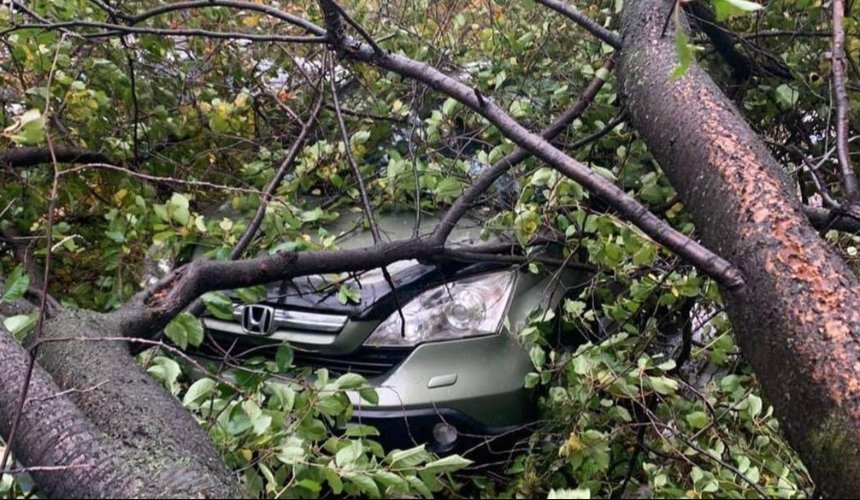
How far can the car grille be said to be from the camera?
2510 millimetres

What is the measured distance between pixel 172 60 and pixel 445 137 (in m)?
1.42

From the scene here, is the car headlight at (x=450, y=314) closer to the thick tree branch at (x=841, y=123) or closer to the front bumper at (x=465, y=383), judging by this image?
the front bumper at (x=465, y=383)

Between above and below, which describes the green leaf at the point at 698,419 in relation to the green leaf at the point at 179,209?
below

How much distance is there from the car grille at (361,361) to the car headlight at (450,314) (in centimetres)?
3

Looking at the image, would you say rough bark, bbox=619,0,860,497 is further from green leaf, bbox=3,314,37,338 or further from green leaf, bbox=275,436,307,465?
green leaf, bbox=3,314,37,338

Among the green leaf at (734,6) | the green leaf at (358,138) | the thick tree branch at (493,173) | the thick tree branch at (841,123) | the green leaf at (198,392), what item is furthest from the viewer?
the green leaf at (358,138)

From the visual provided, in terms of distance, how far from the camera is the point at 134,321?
5.01ft

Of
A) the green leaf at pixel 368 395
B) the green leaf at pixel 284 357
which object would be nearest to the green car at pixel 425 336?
the green leaf at pixel 284 357

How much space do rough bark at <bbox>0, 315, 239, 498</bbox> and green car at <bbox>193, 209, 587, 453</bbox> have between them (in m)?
1.17

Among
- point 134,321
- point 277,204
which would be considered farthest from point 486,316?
point 134,321

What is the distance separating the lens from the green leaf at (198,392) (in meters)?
1.51

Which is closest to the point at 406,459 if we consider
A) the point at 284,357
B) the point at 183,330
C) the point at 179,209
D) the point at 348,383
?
the point at 348,383

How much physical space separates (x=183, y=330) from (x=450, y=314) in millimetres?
1052

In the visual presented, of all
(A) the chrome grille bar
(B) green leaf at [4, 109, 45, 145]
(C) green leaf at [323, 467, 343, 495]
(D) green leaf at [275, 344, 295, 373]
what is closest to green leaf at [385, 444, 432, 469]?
(C) green leaf at [323, 467, 343, 495]
